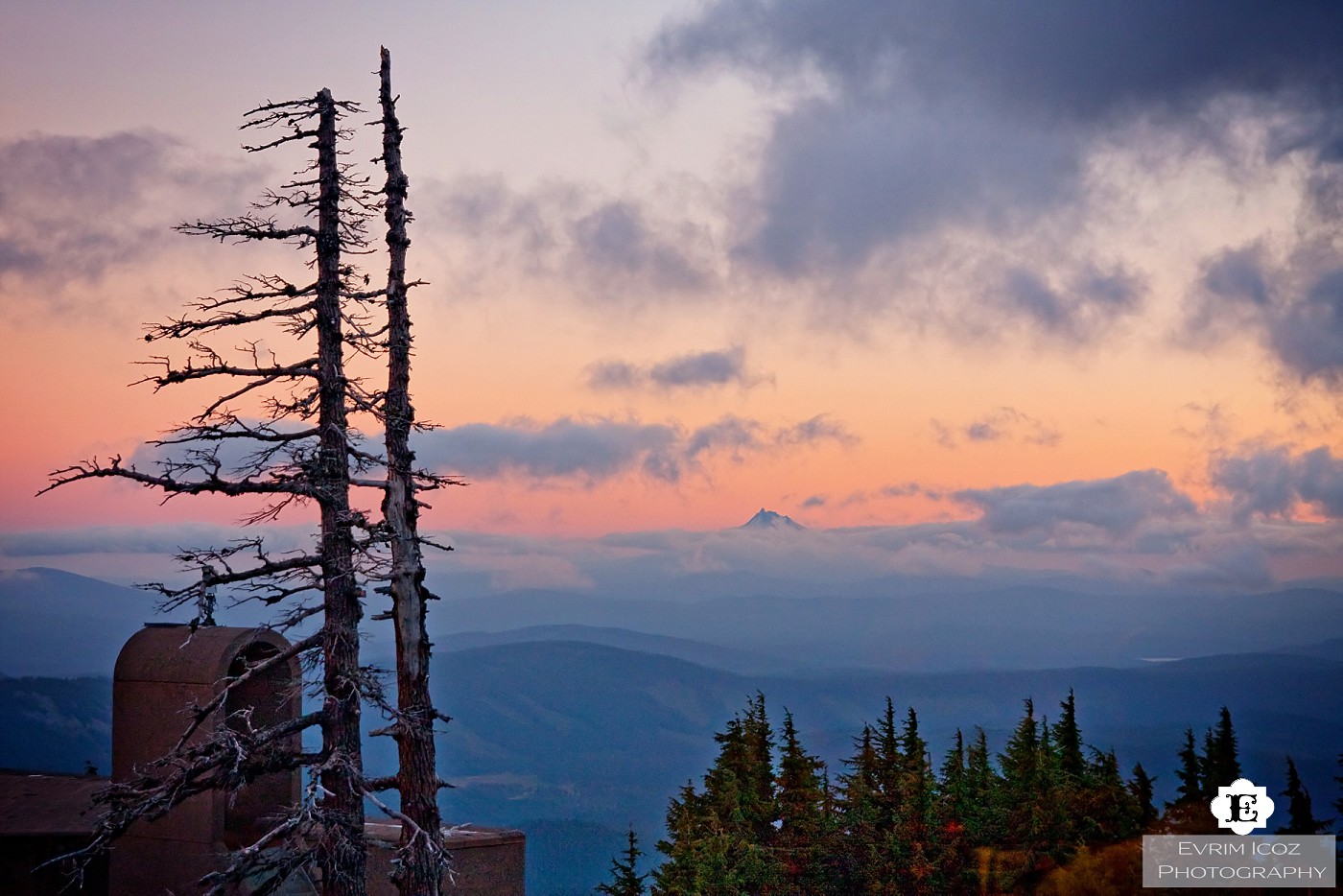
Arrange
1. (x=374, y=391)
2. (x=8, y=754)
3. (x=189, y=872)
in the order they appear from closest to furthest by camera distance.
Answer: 1. (x=374, y=391)
2. (x=189, y=872)
3. (x=8, y=754)

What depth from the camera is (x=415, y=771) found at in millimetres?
13039

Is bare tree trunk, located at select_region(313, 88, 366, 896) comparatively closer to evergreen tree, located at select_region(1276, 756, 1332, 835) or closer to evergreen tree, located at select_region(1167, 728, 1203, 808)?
evergreen tree, located at select_region(1276, 756, 1332, 835)

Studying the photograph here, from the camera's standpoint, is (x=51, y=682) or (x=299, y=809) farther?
(x=51, y=682)

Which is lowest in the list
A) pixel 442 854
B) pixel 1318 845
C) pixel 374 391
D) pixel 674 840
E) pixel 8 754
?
pixel 8 754

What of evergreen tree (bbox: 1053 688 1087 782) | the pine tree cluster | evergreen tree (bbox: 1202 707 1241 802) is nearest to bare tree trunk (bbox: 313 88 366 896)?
the pine tree cluster

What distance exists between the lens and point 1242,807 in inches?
→ 740

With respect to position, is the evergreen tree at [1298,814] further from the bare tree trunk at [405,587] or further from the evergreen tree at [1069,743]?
the bare tree trunk at [405,587]

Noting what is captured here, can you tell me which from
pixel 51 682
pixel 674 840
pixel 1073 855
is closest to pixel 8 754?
pixel 51 682

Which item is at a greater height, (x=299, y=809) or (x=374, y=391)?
(x=374, y=391)

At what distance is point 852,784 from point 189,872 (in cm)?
1490

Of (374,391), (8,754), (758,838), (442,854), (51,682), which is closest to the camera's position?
(442,854)

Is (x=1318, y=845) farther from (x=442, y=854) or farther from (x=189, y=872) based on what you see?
(x=189, y=872)

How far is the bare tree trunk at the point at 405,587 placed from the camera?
41.7ft

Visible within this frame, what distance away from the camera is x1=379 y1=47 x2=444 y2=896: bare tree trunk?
12703 mm
